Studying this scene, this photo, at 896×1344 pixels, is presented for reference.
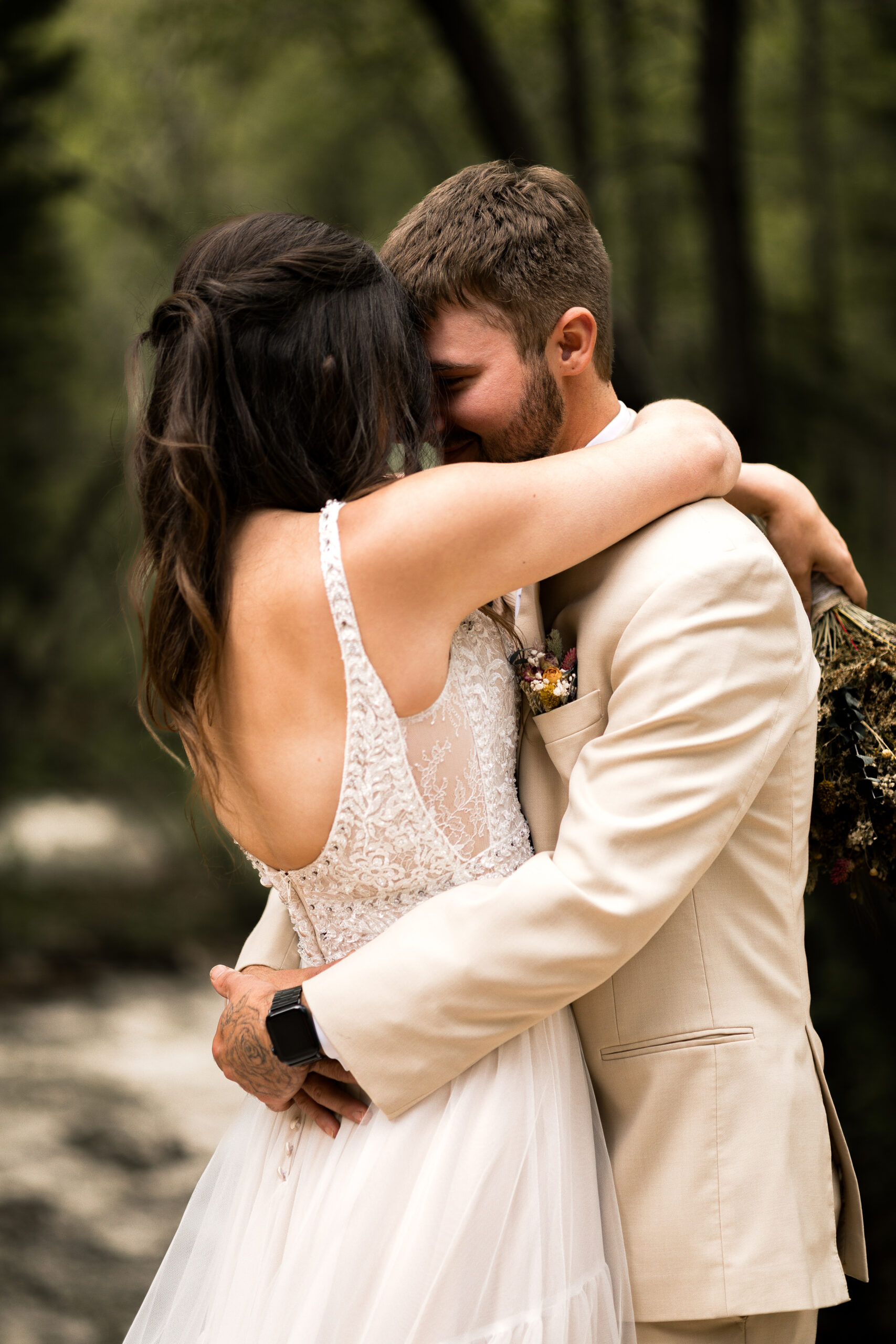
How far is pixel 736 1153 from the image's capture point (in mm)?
1896

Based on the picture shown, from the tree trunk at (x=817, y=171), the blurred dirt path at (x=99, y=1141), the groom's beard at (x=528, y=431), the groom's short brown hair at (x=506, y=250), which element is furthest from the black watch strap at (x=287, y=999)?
the tree trunk at (x=817, y=171)

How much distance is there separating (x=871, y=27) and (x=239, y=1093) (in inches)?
326

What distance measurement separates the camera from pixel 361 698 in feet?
5.78

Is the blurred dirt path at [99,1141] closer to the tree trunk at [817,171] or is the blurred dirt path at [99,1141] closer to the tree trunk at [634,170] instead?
the tree trunk at [634,170]

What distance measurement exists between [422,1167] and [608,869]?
21.6 inches

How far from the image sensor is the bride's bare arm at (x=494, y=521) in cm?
173

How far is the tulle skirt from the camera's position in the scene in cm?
171

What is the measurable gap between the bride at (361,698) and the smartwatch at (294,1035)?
0.15 m

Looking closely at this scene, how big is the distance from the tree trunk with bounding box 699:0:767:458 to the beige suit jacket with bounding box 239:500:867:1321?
9.93 ft

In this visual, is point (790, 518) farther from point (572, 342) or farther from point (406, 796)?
point (406, 796)

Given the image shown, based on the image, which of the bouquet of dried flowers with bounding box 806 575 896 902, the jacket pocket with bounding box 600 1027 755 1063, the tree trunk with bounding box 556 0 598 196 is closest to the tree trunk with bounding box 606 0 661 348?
the tree trunk with bounding box 556 0 598 196

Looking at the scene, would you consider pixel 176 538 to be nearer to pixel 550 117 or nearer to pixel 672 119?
pixel 550 117

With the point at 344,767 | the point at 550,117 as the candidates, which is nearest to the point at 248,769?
the point at 344,767

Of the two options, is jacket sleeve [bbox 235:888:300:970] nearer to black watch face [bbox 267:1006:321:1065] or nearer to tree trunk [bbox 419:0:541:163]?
black watch face [bbox 267:1006:321:1065]
